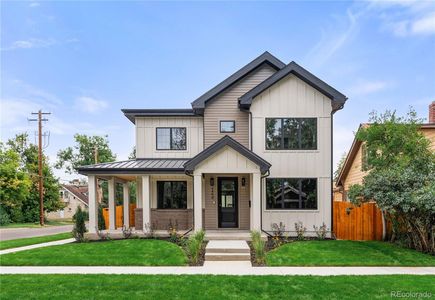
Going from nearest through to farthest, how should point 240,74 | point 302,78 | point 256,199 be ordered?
1. point 256,199
2. point 302,78
3. point 240,74

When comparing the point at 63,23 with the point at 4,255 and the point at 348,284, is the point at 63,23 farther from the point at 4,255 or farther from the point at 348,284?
the point at 348,284

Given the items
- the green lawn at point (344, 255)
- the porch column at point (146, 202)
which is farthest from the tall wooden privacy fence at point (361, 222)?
the porch column at point (146, 202)

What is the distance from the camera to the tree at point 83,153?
42250mm

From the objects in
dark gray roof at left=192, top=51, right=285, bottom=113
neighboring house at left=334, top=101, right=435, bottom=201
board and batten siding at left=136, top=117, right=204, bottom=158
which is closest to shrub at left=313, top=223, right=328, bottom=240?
neighboring house at left=334, top=101, right=435, bottom=201

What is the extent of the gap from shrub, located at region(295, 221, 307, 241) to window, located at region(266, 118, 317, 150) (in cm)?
323

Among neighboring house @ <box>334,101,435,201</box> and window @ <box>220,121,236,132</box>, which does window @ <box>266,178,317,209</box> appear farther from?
neighboring house @ <box>334,101,435,201</box>

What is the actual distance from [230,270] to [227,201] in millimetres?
6097

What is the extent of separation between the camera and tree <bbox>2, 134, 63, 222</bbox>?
33.7m

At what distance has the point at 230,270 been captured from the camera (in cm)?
825

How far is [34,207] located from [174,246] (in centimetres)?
3092

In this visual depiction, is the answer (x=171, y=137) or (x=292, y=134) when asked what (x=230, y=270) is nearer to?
(x=292, y=134)

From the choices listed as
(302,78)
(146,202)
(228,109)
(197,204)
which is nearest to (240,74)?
(228,109)

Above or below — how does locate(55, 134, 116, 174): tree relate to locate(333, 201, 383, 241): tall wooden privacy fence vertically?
above

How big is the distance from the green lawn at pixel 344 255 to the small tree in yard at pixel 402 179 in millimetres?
812
